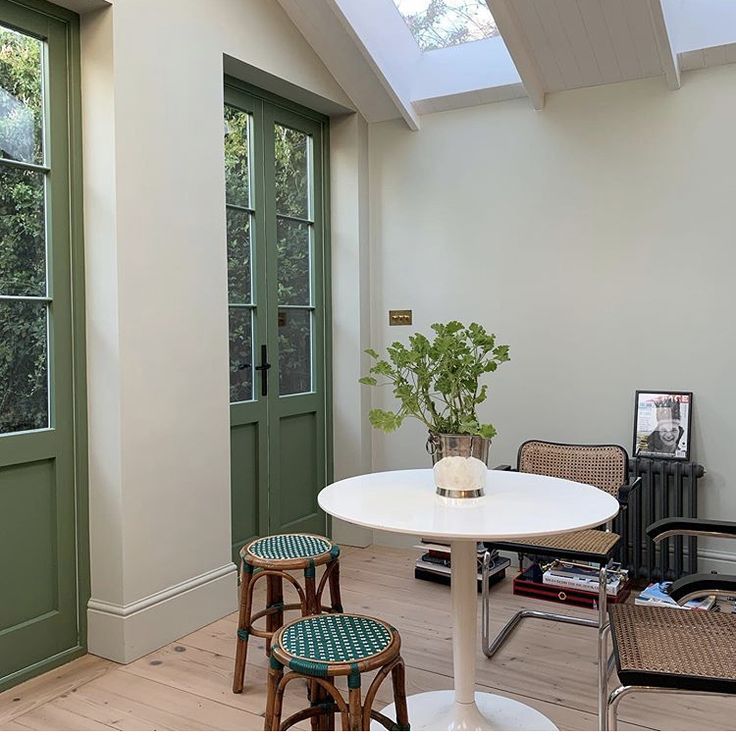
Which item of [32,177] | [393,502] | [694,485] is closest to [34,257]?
[32,177]

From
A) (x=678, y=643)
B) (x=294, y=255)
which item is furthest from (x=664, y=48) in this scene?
(x=678, y=643)

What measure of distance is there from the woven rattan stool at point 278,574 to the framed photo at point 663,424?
1.72 m

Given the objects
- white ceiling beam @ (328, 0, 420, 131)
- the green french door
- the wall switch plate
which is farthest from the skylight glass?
the wall switch plate

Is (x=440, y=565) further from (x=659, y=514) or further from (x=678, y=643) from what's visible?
(x=678, y=643)

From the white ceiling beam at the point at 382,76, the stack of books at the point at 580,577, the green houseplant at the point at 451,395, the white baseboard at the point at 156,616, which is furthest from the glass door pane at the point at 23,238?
the stack of books at the point at 580,577

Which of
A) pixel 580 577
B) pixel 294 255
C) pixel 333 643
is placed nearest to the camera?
pixel 333 643

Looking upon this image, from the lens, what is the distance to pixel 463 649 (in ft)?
7.59

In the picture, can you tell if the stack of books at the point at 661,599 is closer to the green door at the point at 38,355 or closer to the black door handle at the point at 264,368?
the black door handle at the point at 264,368

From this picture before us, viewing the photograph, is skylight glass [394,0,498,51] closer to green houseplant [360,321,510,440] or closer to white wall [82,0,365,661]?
white wall [82,0,365,661]

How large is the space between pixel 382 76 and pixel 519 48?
0.74 m

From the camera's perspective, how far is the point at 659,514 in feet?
11.7

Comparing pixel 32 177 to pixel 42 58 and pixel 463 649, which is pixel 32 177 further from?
pixel 463 649

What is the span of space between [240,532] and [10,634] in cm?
126

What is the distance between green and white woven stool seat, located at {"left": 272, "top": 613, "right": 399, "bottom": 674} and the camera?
1826 mm
